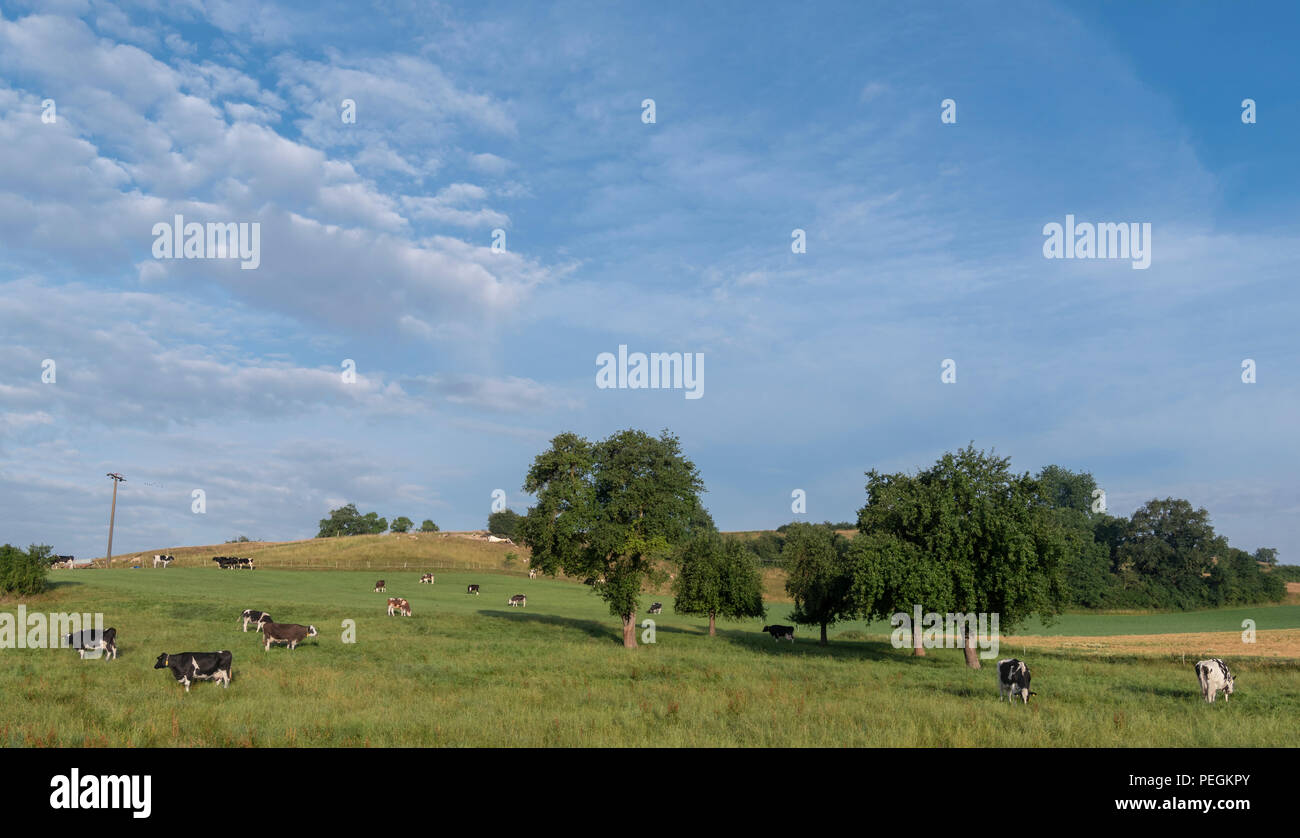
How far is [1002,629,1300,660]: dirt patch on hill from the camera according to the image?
5603 centimetres

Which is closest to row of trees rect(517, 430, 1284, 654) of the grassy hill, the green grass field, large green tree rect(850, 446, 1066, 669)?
large green tree rect(850, 446, 1066, 669)

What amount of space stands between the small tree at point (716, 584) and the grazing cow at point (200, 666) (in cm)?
3532

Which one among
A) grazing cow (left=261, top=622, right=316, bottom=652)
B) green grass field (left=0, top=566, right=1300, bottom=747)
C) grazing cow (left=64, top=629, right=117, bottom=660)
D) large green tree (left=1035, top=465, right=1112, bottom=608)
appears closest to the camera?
green grass field (left=0, top=566, right=1300, bottom=747)

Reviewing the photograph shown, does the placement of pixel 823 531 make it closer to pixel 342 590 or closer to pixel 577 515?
pixel 577 515

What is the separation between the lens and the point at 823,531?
6028 centimetres

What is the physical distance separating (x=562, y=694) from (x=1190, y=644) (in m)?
65.9

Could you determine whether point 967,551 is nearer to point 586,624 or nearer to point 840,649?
point 840,649

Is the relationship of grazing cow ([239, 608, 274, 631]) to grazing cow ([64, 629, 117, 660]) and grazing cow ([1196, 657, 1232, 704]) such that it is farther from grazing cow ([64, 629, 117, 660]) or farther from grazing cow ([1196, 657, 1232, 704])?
grazing cow ([1196, 657, 1232, 704])

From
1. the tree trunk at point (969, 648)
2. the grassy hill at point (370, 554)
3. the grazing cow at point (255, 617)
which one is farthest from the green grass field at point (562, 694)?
the grassy hill at point (370, 554)

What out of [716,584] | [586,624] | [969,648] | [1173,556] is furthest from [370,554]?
[1173,556]

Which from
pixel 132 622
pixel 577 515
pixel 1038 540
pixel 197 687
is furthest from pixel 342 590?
pixel 1038 540

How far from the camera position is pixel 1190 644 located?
65.2 m

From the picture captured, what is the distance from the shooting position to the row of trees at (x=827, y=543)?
125 feet

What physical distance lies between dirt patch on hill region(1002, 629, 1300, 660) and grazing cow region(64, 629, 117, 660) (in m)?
53.2
